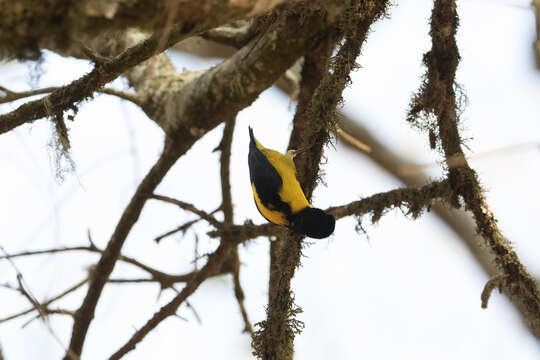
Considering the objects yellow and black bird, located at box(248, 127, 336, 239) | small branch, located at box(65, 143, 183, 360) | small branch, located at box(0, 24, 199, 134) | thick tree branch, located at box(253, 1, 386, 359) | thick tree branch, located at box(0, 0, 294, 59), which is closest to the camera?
thick tree branch, located at box(0, 0, 294, 59)

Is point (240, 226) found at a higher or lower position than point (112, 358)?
higher

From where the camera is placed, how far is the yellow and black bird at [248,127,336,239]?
3.19 meters

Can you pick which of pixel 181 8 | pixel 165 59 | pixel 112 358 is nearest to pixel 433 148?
pixel 181 8

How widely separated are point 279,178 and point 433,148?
1.47 m

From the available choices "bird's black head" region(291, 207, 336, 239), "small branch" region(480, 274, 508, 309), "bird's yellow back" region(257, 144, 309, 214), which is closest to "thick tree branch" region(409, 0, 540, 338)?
"small branch" region(480, 274, 508, 309)

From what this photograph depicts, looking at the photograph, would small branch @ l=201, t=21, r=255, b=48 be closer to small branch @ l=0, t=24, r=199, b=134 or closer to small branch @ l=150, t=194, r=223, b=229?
small branch @ l=150, t=194, r=223, b=229

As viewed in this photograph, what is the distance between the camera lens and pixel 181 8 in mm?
1217

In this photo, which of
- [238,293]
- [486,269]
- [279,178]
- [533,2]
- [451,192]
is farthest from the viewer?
[486,269]

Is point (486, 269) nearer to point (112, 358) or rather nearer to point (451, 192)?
point (451, 192)

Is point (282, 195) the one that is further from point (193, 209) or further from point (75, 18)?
point (75, 18)

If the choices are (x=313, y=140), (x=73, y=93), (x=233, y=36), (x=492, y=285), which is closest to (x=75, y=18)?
(x=73, y=93)

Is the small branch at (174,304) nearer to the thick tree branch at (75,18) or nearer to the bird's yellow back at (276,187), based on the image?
the bird's yellow back at (276,187)

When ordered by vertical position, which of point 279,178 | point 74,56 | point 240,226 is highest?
point 74,56

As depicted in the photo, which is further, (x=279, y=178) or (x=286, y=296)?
(x=279, y=178)
